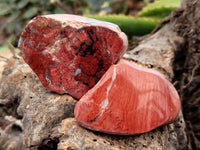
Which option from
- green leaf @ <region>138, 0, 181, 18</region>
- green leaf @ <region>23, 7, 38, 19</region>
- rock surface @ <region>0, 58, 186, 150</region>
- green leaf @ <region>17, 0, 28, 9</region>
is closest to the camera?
rock surface @ <region>0, 58, 186, 150</region>

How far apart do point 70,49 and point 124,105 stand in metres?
0.30

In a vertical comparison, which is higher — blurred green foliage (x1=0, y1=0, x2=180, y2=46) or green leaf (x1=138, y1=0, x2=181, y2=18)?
green leaf (x1=138, y1=0, x2=181, y2=18)

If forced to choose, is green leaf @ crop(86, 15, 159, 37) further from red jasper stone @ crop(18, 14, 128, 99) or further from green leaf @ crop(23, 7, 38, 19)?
green leaf @ crop(23, 7, 38, 19)

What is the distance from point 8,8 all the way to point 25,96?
322cm

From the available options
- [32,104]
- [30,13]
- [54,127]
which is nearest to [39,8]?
[30,13]

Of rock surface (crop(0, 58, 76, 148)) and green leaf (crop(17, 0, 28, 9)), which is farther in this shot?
green leaf (crop(17, 0, 28, 9))

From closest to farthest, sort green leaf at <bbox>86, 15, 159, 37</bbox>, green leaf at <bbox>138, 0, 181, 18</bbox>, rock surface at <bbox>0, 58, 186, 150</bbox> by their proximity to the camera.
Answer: rock surface at <bbox>0, 58, 186, 150</bbox>
green leaf at <bbox>86, 15, 159, 37</bbox>
green leaf at <bbox>138, 0, 181, 18</bbox>

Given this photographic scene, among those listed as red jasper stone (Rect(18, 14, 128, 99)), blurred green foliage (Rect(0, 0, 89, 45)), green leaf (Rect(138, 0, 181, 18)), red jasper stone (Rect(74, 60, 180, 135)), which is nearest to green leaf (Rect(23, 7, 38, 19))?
blurred green foliage (Rect(0, 0, 89, 45))

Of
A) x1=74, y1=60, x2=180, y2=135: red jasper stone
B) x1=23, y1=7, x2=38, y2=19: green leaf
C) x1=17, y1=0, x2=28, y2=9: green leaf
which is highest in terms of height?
x1=74, y1=60, x2=180, y2=135: red jasper stone

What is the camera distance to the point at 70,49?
81cm

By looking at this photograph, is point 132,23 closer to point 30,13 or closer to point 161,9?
point 161,9

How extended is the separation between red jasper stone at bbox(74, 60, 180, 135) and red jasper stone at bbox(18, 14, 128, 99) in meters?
0.09

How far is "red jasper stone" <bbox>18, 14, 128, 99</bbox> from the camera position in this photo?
2.44 ft

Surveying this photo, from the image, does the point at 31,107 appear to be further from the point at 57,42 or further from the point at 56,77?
the point at 57,42
